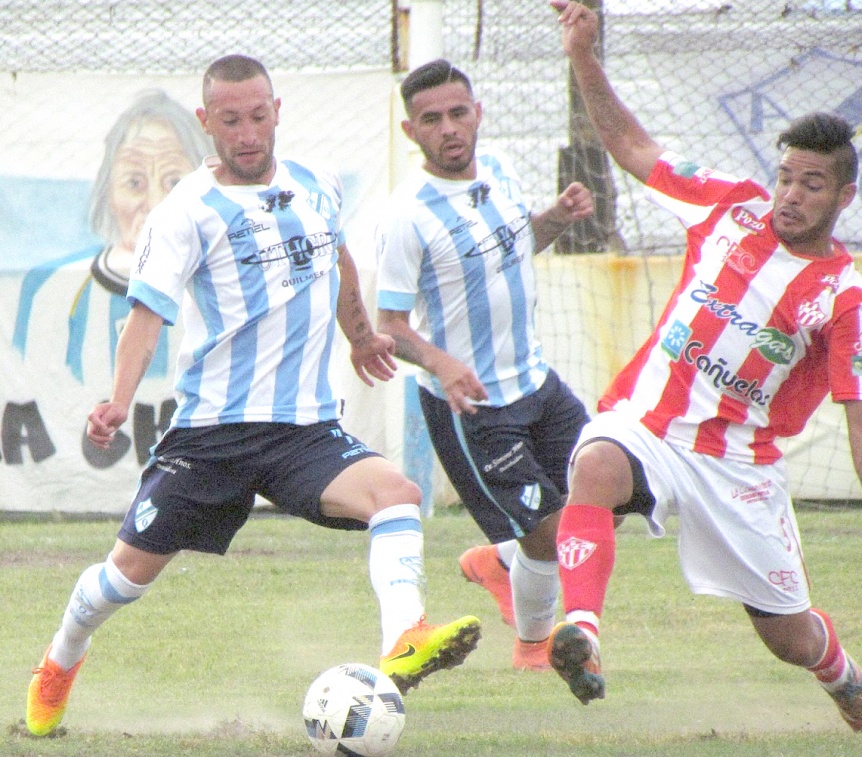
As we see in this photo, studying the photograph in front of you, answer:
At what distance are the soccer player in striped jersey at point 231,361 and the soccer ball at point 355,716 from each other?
0.60 m

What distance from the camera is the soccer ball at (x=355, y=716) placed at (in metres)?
4.06

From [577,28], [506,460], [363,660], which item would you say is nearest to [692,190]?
[577,28]

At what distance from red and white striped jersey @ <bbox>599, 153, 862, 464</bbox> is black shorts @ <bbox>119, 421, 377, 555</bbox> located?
984 millimetres

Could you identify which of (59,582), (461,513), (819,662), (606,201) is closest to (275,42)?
(606,201)

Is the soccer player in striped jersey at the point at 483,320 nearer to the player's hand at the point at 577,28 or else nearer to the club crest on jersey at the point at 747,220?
the player's hand at the point at 577,28

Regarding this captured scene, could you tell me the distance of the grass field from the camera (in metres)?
4.58

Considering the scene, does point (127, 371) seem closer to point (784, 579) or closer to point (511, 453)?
point (511, 453)

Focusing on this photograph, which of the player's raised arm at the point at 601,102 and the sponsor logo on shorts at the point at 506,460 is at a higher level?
the player's raised arm at the point at 601,102

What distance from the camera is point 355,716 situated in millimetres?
4062

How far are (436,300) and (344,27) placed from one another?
4.95 metres

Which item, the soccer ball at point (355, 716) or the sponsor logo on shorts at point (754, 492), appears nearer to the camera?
the soccer ball at point (355, 716)

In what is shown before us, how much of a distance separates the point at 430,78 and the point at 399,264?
0.74 m

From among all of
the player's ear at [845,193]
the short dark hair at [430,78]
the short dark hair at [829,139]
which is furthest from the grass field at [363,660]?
the short dark hair at [430,78]

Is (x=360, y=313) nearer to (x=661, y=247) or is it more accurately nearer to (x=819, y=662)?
(x=819, y=662)
